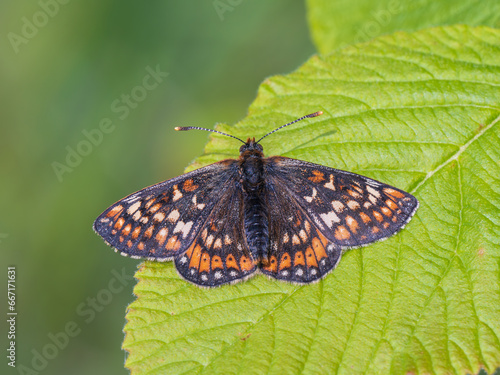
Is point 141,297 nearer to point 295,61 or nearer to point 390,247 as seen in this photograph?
point 390,247

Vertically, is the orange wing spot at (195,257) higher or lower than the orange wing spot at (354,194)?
lower

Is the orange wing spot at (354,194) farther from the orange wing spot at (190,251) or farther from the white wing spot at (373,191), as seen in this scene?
the orange wing spot at (190,251)

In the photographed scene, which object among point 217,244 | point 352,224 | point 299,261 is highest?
point 352,224

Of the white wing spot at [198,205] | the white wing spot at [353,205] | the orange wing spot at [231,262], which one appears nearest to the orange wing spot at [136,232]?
the white wing spot at [198,205]

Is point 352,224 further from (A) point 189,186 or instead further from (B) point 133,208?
(B) point 133,208

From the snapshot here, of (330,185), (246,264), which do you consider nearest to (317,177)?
(330,185)

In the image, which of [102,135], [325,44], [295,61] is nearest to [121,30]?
[102,135]

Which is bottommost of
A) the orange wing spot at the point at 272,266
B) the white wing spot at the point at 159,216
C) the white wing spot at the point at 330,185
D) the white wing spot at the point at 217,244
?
the orange wing spot at the point at 272,266
